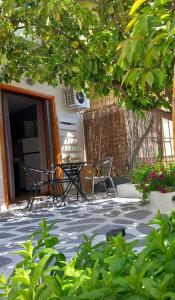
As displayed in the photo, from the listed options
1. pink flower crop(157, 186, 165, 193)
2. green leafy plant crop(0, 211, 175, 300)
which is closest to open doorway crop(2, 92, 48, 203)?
pink flower crop(157, 186, 165, 193)

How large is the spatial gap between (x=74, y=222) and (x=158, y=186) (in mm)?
1359

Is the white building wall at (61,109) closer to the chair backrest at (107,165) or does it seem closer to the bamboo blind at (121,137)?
the bamboo blind at (121,137)

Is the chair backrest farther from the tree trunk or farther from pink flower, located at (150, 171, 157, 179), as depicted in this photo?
the tree trunk

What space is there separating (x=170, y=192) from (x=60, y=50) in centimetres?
251

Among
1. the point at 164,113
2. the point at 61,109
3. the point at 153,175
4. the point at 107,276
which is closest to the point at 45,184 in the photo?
the point at 153,175

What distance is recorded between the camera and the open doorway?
Result: 8602 mm

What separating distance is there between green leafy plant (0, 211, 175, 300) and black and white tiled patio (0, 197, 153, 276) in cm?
191

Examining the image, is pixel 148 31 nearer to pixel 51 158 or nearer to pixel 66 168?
pixel 66 168

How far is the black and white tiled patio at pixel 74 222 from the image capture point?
141 inches

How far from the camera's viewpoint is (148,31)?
3.41ft

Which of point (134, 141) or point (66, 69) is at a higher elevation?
→ point (66, 69)

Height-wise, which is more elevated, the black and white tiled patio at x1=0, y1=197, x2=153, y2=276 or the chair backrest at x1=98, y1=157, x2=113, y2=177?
the chair backrest at x1=98, y1=157, x2=113, y2=177

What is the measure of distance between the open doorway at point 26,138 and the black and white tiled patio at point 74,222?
8.16 feet

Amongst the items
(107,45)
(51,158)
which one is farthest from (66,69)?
(51,158)
